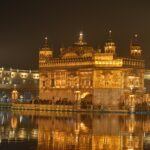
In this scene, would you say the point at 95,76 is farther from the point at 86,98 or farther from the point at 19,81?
the point at 19,81

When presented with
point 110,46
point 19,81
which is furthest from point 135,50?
point 19,81

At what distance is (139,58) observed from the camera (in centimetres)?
7394

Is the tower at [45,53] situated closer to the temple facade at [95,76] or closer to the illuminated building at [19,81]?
the temple facade at [95,76]

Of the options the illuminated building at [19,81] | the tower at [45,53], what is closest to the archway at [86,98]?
the tower at [45,53]

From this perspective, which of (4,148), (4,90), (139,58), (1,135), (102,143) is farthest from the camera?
(4,90)

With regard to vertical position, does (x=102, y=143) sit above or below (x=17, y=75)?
below

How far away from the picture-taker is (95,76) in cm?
6956

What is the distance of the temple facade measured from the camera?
68188 millimetres

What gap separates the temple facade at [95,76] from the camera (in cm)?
6819

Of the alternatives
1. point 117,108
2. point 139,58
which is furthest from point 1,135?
point 139,58

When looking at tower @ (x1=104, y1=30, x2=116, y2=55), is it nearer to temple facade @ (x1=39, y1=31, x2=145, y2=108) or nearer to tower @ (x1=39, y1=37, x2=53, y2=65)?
temple facade @ (x1=39, y1=31, x2=145, y2=108)

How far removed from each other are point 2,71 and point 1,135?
92107mm

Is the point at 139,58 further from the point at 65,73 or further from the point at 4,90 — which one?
the point at 4,90

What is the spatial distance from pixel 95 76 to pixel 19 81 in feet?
170
